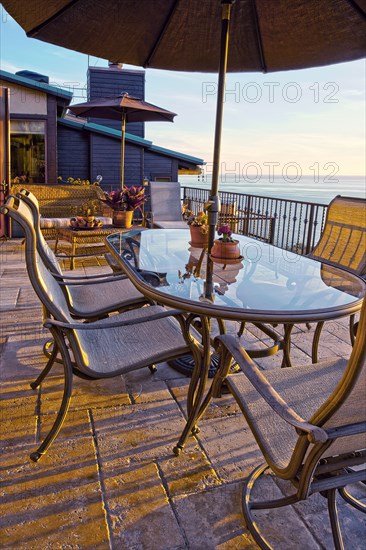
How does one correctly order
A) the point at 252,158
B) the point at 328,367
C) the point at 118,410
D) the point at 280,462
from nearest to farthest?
1. the point at 280,462
2. the point at 328,367
3. the point at 118,410
4. the point at 252,158

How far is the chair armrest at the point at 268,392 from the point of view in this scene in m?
1.03

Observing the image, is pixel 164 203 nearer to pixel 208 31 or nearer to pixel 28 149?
pixel 208 31

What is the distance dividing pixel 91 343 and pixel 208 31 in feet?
7.88

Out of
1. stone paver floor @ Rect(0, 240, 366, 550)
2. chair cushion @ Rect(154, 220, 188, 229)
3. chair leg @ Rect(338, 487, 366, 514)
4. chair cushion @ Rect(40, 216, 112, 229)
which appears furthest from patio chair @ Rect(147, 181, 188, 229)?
chair leg @ Rect(338, 487, 366, 514)

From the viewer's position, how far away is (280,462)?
1229 millimetres

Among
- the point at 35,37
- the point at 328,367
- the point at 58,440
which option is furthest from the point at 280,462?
the point at 35,37

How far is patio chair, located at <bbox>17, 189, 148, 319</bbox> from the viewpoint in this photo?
2457 mm

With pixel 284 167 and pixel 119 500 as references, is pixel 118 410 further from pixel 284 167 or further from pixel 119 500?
pixel 284 167

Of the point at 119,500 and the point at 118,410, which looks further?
the point at 118,410

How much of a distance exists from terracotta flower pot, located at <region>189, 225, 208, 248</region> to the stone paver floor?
3.31 feet

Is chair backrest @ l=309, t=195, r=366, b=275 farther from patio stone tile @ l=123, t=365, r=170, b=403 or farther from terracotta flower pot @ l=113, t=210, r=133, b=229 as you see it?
terracotta flower pot @ l=113, t=210, r=133, b=229

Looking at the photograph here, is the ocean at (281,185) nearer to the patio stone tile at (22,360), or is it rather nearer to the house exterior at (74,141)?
the house exterior at (74,141)

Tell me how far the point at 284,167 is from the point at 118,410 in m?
4.45

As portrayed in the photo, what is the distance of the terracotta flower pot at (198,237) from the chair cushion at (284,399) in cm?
151
